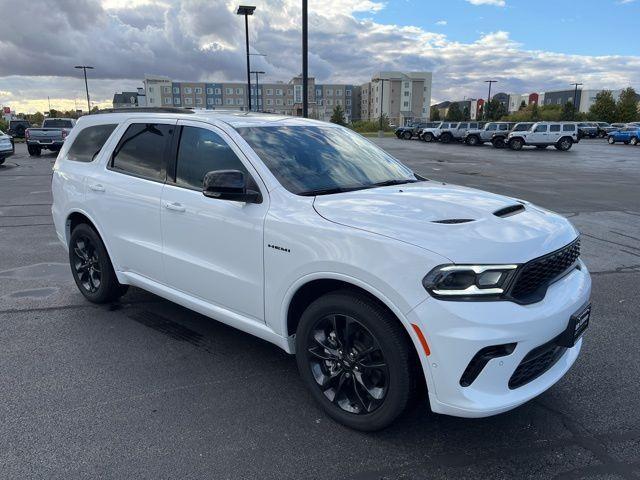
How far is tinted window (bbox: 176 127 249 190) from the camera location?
3.62m

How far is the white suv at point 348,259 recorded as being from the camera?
252 centimetres

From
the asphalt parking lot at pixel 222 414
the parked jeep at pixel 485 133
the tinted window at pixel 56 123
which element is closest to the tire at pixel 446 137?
the parked jeep at pixel 485 133

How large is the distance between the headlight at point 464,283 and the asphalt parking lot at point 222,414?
0.86 m

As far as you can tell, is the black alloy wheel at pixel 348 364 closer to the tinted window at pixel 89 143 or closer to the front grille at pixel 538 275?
the front grille at pixel 538 275

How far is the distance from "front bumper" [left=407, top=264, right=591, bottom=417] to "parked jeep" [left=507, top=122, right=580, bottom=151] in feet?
123

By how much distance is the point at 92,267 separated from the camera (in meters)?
5.00

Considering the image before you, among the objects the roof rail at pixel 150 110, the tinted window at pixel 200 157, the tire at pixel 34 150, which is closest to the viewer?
the tinted window at pixel 200 157

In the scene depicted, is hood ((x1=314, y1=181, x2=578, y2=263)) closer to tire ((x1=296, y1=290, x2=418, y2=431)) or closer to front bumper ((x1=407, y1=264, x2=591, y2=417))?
front bumper ((x1=407, y1=264, x2=591, y2=417))

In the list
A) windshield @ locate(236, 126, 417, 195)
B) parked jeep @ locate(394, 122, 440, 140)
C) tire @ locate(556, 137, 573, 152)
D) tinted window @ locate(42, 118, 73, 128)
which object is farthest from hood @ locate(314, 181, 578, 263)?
parked jeep @ locate(394, 122, 440, 140)

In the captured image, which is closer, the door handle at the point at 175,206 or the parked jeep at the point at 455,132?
the door handle at the point at 175,206

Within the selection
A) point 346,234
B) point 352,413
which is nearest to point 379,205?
point 346,234

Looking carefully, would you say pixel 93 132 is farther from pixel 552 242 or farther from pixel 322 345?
pixel 552 242

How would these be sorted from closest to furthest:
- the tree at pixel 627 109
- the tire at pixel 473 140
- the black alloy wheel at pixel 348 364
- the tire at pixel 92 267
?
the black alloy wheel at pixel 348 364, the tire at pixel 92 267, the tire at pixel 473 140, the tree at pixel 627 109

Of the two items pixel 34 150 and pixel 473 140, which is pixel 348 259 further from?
pixel 473 140
